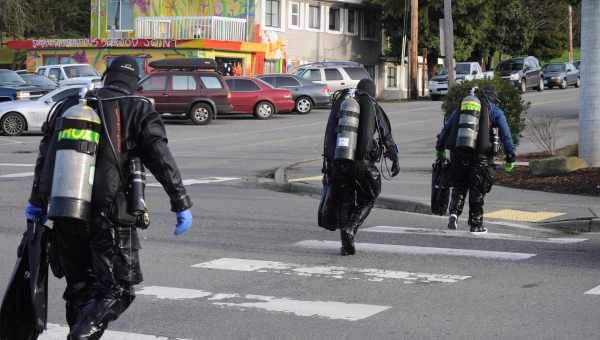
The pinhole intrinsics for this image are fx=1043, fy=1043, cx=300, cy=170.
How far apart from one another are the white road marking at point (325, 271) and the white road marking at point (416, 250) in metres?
1.11

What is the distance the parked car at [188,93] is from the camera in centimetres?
3297

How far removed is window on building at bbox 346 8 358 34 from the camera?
55.8 metres

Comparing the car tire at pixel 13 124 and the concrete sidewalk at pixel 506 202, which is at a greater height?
the car tire at pixel 13 124

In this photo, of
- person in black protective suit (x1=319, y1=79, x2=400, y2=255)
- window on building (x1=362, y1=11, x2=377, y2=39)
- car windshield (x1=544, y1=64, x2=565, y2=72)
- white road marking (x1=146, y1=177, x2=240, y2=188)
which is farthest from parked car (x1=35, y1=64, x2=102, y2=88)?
person in black protective suit (x1=319, y1=79, x2=400, y2=255)

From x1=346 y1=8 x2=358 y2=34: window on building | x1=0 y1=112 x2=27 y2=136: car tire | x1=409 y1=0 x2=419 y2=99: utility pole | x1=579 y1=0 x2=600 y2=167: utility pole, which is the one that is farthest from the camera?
x1=346 y1=8 x2=358 y2=34: window on building

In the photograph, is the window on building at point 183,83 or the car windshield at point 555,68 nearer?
the window on building at point 183,83

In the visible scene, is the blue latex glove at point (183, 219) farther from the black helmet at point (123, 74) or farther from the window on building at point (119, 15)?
the window on building at point (119, 15)

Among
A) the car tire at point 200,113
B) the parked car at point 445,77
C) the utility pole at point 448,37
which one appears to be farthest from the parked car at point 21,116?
the parked car at point 445,77

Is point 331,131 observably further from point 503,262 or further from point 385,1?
point 385,1

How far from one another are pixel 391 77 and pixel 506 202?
45.7 m

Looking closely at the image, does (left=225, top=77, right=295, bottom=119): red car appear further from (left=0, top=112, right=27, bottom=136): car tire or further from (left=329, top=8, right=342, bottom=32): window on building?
(left=329, top=8, right=342, bottom=32): window on building

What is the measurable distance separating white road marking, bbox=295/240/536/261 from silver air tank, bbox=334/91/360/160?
1.23 metres

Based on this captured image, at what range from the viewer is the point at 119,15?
50.4 metres

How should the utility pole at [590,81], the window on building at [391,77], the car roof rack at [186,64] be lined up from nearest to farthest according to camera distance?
the utility pole at [590,81] → the car roof rack at [186,64] → the window on building at [391,77]
